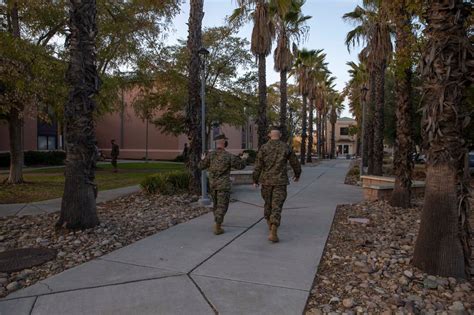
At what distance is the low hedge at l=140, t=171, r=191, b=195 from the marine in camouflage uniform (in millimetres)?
4719

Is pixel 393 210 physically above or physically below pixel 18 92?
below

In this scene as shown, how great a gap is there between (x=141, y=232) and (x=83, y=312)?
323 centimetres

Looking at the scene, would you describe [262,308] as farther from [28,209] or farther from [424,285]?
[28,209]

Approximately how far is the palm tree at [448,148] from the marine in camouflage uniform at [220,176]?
307 centimetres

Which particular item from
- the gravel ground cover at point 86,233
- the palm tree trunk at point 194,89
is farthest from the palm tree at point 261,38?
the gravel ground cover at point 86,233

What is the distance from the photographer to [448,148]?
169 inches

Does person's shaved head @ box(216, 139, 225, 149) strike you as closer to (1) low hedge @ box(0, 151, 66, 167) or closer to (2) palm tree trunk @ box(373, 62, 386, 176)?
(2) palm tree trunk @ box(373, 62, 386, 176)

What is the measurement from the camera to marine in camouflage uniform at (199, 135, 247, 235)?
6.34 metres

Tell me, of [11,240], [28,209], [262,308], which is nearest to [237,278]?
[262,308]

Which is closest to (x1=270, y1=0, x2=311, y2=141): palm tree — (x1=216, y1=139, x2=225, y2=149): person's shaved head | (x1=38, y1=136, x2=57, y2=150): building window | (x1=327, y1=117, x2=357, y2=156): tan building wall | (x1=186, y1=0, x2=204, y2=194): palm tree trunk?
(x1=186, y1=0, x2=204, y2=194): palm tree trunk

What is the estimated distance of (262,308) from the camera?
3.57 meters

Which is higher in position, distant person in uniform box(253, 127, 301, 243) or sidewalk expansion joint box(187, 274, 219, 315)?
distant person in uniform box(253, 127, 301, 243)

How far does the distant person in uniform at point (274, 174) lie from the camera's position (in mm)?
5992

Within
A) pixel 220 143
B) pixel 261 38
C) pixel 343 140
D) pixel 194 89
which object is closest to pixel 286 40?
pixel 261 38
